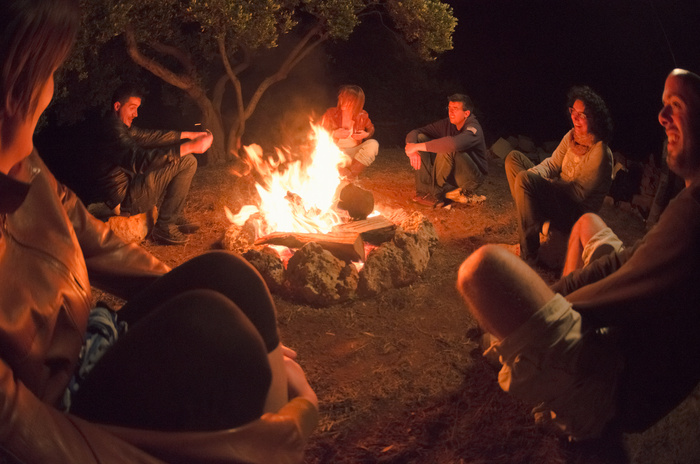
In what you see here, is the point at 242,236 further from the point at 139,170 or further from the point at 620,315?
the point at 620,315

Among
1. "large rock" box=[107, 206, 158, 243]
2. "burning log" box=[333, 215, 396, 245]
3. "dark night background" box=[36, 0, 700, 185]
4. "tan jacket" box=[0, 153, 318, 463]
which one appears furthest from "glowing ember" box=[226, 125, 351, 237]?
"dark night background" box=[36, 0, 700, 185]

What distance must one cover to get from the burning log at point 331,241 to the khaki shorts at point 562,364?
2.63m

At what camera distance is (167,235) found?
5.59 meters

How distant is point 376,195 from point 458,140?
1245 mm

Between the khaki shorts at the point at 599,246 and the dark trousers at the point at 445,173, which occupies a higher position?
the khaki shorts at the point at 599,246

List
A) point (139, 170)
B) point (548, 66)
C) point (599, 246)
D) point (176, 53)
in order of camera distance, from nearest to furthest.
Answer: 1. point (599, 246)
2. point (139, 170)
3. point (176, 53)
4. point (548, 66)

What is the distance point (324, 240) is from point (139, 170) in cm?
211

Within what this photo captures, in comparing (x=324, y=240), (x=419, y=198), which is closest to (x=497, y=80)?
(x=419, y=198)

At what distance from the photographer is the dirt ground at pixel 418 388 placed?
8.75ft

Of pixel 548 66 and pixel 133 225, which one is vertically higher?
pixel 548 66

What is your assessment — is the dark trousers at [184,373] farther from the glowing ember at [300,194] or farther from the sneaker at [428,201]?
the sneaker at [428,201]

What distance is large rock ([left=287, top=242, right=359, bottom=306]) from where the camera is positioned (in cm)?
438

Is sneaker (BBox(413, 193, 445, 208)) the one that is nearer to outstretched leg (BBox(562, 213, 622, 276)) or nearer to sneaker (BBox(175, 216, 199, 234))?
sneaker (BBox(175, 216, 199, 234))

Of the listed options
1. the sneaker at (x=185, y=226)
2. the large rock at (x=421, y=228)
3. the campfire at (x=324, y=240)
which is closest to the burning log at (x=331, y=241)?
the campfire at (x=324, y=240)
